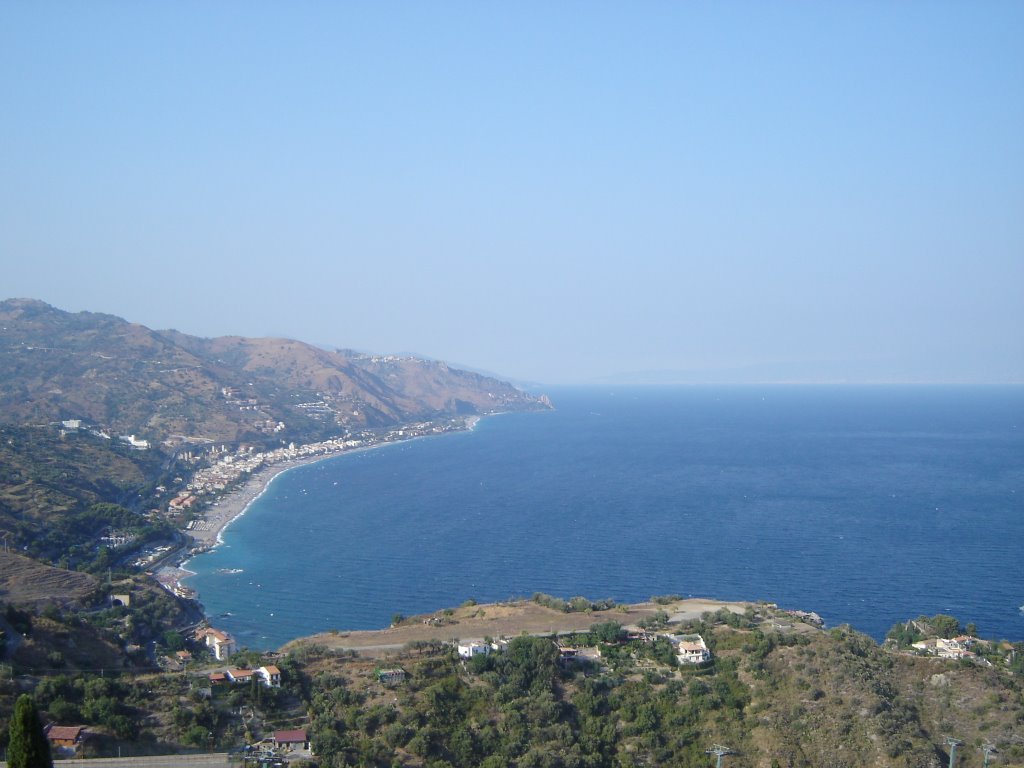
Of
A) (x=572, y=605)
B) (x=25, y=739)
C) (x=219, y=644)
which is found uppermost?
(x=25, y=739)

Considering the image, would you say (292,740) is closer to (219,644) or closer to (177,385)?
(219,644)

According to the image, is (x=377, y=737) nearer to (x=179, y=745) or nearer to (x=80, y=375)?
(x=179, y=745)

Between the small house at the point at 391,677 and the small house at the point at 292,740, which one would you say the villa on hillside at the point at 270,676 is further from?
the small house at the point at 391,677

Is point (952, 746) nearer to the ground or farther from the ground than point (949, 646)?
nearer to the ground

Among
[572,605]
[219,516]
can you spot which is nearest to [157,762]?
[572,605]

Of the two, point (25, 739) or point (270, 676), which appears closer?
point (25, 739)

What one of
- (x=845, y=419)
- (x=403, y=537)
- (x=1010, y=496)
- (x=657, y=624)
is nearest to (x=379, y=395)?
(x=845, y=419)
